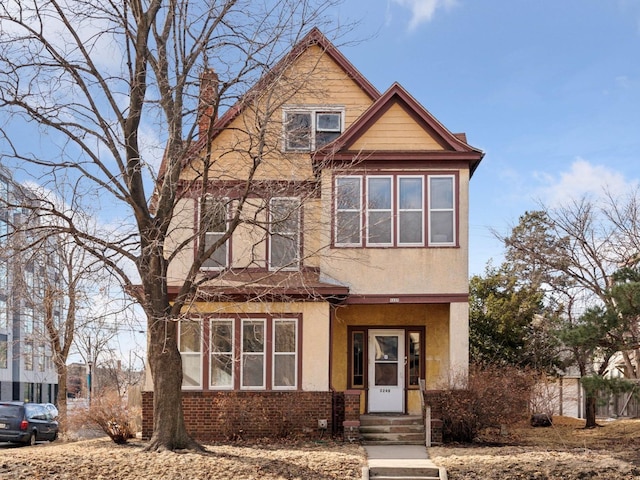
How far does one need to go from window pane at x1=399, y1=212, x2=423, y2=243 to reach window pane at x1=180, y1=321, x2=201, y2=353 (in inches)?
227

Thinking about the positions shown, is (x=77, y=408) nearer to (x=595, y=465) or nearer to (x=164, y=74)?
(x=164, y=74)

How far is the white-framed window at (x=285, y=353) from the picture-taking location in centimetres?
1907

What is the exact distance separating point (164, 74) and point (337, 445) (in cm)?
900

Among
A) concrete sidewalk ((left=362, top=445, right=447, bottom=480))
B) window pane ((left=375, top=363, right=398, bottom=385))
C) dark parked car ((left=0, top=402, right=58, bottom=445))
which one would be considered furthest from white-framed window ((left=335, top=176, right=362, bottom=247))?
dark parked car ((left=0, top=402, right=58, bottom=445))

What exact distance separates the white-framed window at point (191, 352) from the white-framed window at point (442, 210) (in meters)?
6.45

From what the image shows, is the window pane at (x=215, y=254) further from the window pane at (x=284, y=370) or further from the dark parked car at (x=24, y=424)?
the dark parked car at (x=24, y=424)

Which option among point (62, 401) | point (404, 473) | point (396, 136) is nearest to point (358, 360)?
point (396, 136)

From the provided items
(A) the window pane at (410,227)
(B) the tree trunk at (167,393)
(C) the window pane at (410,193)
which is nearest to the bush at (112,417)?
(B) the tree trunk at (167,393)

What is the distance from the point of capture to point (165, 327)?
14.9 m

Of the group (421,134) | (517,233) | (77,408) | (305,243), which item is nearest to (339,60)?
(421,134)

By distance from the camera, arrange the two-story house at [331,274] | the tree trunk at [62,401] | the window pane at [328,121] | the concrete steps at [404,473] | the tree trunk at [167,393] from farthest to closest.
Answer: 1. the tree trunk at [62,401]
2. the window pane at [328,121]
3. the two-story house at [331,274]
4. the tree trunk at [167,393]
5. the concrete steps at [404,473]

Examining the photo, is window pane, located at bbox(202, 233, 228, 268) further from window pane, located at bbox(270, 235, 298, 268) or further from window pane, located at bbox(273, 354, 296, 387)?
window pane, located at bbox(273, 354, 296, 387)

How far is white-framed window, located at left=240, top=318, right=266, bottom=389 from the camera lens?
19141mm

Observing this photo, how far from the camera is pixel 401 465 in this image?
47.7 ft
